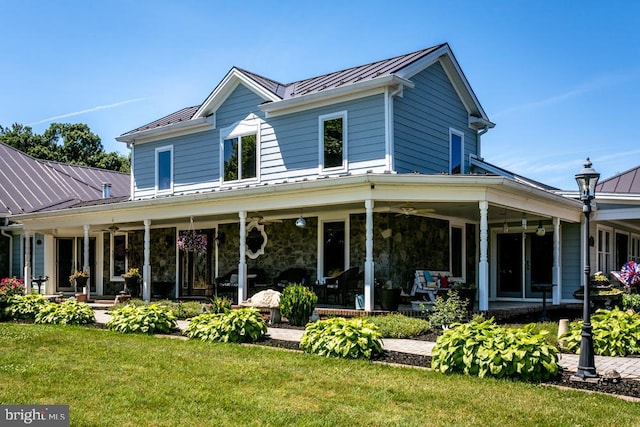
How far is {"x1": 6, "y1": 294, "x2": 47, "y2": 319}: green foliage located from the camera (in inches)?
505

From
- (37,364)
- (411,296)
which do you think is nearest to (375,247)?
(411,296)

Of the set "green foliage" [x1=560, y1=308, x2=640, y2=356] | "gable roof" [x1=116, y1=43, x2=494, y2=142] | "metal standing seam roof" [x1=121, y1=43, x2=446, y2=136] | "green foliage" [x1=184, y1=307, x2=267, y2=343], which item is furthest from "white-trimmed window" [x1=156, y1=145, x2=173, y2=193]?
"green foliage" [x1=560, y1=308, x2=640, y2=356]

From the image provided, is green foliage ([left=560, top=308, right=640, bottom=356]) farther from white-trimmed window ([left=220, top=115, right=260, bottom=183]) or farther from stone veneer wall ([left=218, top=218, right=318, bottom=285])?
white-trimmed window ([left=220, top=115, right=260, bottom=183])

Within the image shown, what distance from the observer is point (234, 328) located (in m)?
9.31

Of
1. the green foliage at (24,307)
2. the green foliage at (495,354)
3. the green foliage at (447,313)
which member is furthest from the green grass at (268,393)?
the green foliage at (24,307)

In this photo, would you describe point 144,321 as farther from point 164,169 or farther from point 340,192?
point 164,169

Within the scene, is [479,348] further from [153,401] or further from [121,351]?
[121,351]

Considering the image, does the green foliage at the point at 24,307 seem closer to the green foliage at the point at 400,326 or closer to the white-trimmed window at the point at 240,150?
the white-trimmed window at the point at 240,150

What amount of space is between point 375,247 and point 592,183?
284 inches

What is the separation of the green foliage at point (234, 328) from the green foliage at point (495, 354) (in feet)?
10.5

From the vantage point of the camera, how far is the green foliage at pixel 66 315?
473 inches

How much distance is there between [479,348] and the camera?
6.91 metres

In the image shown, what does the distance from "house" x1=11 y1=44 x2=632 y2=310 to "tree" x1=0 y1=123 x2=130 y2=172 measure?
2702cm

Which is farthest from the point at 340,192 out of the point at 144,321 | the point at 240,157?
the point at 240,157
